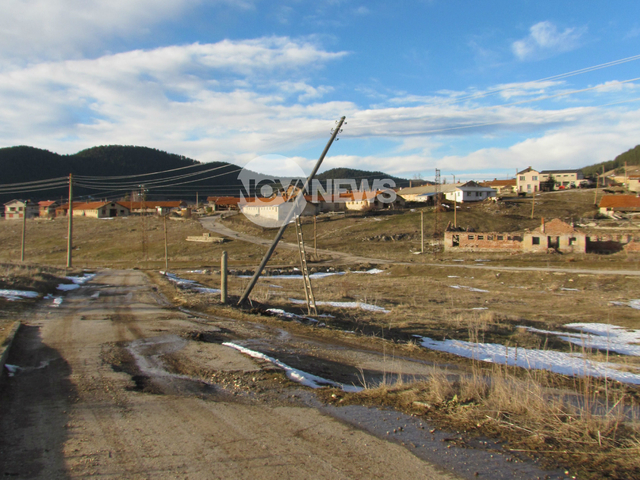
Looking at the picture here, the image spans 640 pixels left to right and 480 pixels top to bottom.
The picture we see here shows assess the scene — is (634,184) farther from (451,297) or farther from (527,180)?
(451,297)

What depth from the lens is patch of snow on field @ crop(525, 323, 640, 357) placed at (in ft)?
42.8

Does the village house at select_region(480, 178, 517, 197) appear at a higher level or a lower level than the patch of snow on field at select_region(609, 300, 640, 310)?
higher

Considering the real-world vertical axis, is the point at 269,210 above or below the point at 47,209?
below

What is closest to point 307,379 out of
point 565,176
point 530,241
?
point 530,241

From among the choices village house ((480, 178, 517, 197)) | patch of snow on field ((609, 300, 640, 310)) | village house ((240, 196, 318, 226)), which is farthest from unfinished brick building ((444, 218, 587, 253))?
village house ((480, 178, 517, 197))

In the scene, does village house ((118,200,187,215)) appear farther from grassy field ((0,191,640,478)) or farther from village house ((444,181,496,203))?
village house ((444,181,496,203))

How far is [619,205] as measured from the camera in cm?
7350

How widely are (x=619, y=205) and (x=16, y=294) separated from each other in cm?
8783

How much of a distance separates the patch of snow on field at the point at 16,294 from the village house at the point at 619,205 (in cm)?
8519

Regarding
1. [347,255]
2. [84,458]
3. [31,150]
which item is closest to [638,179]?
[347,255]

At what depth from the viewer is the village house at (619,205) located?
7235cm

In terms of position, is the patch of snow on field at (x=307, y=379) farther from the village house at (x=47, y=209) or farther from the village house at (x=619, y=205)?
the village house at (x=47, y=209)

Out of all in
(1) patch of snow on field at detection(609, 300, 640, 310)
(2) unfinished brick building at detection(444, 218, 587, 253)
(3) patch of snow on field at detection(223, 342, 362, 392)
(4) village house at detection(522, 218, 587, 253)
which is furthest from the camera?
(2) unfinished brick building at detection(444, 218, 587, 253)

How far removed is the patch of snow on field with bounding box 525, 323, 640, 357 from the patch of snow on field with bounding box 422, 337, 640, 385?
2.45 meters
